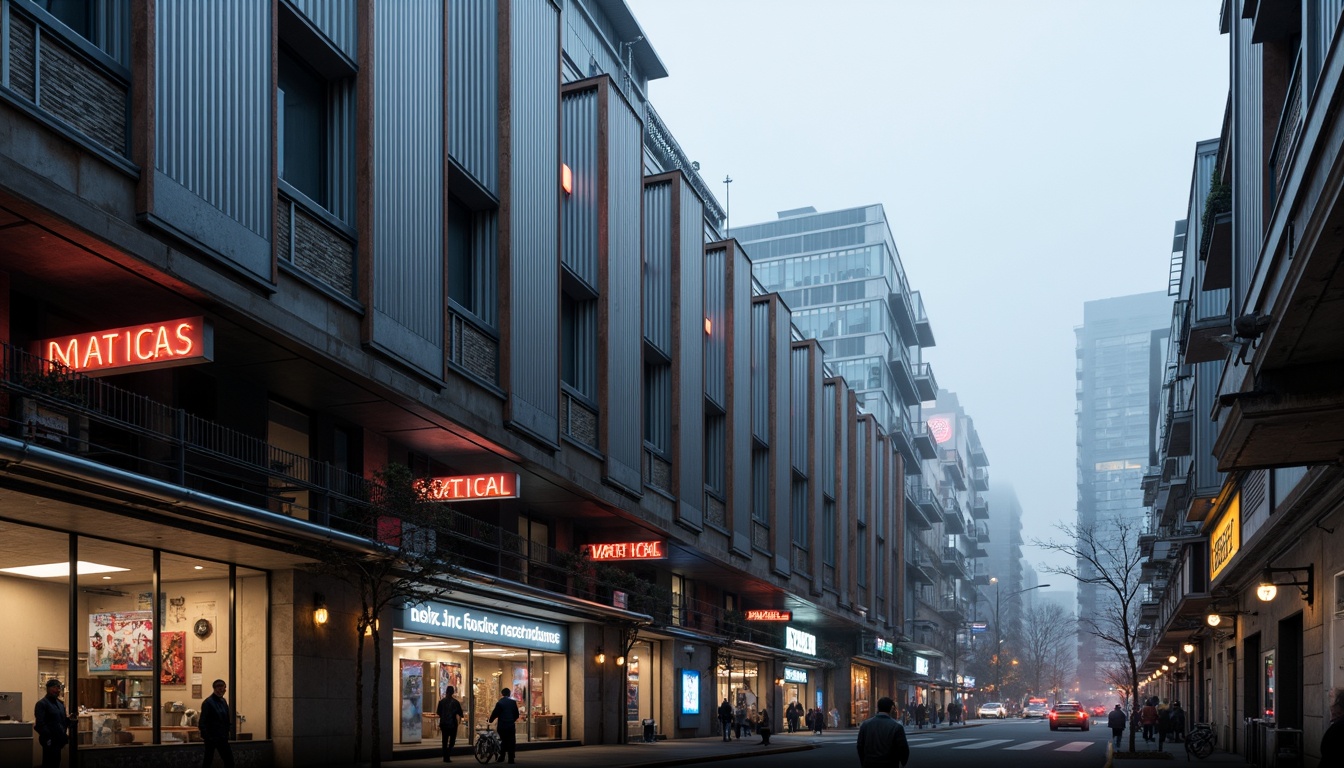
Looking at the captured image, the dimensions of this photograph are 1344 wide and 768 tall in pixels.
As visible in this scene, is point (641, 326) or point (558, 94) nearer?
point (558, 94)

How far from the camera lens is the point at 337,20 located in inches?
914

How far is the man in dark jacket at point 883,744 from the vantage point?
524 inches

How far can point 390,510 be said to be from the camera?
23062mm

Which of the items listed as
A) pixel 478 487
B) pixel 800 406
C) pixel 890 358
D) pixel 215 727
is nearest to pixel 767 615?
pixel 800 406

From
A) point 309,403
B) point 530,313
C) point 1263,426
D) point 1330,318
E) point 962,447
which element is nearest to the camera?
point 1330,318

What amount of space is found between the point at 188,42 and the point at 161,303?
12.0 feet

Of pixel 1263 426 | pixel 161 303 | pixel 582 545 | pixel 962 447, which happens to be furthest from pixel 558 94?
pixel 962 447

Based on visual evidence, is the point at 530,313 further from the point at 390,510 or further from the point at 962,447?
the point at 962,447

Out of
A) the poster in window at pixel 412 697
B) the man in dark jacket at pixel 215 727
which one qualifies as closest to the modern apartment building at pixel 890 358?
the poster in window at pixel 412 697

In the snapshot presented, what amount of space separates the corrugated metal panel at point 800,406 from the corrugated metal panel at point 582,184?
20.8 m

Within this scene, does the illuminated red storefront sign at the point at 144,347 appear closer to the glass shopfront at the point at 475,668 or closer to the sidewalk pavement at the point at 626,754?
the sidewalk pavement at the point at 626,754

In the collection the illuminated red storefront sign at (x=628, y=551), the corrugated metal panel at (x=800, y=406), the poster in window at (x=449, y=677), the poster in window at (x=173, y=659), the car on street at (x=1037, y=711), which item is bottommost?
the car on street at (x=1037, y=711)

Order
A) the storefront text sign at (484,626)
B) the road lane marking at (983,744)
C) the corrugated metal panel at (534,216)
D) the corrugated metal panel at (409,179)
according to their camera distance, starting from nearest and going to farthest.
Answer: the corrugated metal panel at (409,179) → the storefront text sign at (484,626) → the corrugated metal panel at (534,216) → the road lane marking at (983,744)

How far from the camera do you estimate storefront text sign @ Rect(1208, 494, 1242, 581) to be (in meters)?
28.4
